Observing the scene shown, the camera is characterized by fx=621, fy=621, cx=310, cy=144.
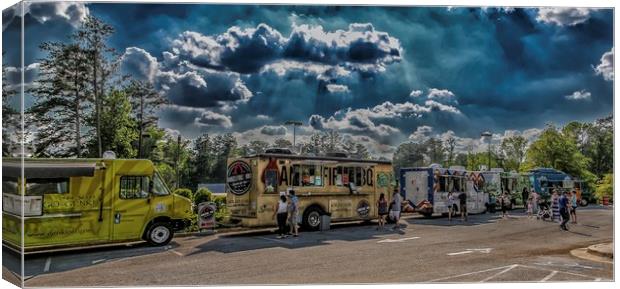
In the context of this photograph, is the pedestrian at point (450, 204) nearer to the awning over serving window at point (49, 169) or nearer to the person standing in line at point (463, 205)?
the person standing in line at point (463, 205)

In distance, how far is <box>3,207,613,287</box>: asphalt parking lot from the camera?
12.2 metres

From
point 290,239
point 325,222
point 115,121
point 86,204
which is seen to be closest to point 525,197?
point 325,222

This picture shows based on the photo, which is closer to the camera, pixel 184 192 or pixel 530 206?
pixel 184 192

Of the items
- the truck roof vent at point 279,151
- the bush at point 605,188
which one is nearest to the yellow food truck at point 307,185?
the truck roof vent at point 279,151

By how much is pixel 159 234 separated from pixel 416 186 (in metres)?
8.34

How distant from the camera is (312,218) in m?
17.3

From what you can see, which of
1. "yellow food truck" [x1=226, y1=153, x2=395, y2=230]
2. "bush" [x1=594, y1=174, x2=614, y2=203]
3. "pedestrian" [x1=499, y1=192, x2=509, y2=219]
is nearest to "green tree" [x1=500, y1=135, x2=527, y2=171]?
"bush" [x1=594, y1=174, x2=614, y2=203]

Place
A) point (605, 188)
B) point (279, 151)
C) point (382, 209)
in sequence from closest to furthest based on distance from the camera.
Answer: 1. point (605, 188)
2. point (279, 151)
3. point (382, 209)

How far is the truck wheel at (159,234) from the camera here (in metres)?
14.7

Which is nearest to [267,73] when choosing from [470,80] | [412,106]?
[412,106]

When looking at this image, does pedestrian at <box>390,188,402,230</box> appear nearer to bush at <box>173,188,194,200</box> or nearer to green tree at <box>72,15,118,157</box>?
bush at <box>173,188,194,200</box>

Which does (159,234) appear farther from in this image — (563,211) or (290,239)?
(563,211)

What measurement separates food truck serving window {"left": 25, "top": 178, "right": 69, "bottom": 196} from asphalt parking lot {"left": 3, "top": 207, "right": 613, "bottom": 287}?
Answer: 1334 millimetres

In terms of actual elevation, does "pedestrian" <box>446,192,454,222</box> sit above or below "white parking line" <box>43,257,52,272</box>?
above
